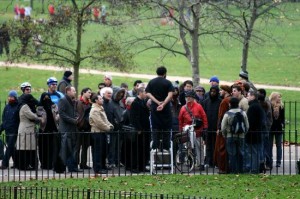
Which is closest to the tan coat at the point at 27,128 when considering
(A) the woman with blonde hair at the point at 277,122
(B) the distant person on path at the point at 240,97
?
(B) the distant person on path at the point at 240,97

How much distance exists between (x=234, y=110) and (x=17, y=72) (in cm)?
2467

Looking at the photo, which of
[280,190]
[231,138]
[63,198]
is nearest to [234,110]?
[231,138]

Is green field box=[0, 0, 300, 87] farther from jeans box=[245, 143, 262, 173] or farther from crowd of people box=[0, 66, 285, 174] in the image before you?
jeans box=[245, 143, 262, 173]

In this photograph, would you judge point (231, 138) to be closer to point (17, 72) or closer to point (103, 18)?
point (103, 18)

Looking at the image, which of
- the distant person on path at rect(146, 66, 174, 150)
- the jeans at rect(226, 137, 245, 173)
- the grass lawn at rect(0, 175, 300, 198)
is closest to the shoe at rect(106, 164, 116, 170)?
the distant person on path at rect(146, 66, 174, 150)

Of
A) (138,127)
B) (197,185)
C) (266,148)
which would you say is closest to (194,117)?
(138,127)

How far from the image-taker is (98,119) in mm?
22828

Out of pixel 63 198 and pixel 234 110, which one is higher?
pixel 234 110

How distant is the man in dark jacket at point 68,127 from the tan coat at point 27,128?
1.73ft

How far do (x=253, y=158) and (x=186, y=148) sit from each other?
131 centimetres

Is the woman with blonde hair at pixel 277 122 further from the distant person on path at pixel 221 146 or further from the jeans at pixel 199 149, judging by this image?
the jeans at pixel 199 149

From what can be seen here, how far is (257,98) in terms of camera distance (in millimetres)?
22891

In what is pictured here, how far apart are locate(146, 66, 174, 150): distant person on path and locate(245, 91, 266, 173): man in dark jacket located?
152 cm

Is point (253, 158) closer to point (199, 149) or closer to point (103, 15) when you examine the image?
point (199, 149)
